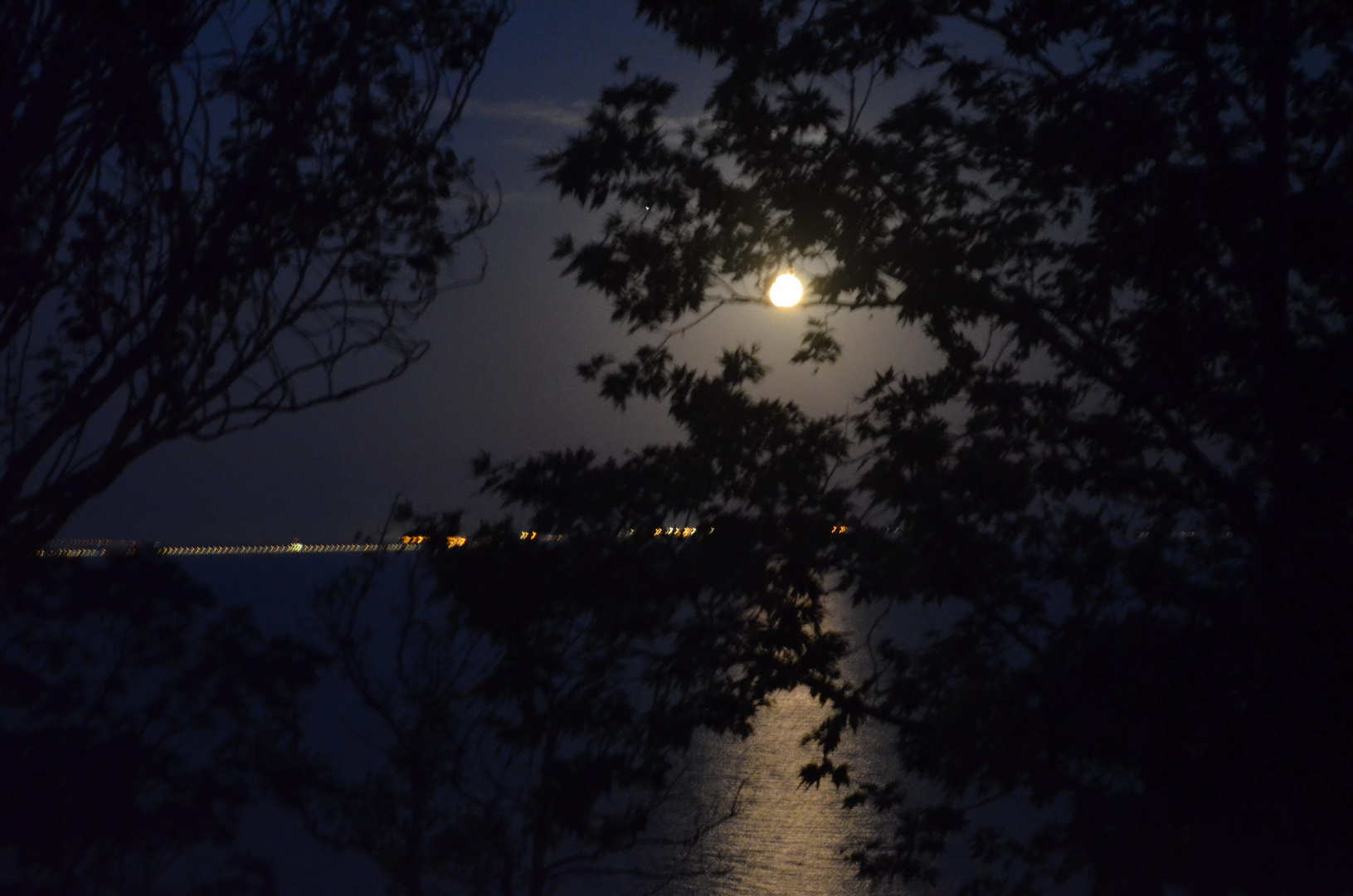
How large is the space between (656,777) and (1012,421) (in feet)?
11.1

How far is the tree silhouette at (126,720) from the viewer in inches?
511

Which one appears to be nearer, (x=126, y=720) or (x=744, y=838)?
(x=126, y=720)

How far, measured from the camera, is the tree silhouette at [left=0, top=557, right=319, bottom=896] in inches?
511

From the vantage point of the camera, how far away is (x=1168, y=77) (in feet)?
25.1

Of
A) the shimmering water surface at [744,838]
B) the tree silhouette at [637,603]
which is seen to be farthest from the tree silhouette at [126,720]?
the shimmering water surface at [744,838]

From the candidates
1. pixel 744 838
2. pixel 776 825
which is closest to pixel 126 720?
pixel 744 838

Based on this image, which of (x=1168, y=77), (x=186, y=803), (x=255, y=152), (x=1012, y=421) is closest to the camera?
(x=1168, y=77)

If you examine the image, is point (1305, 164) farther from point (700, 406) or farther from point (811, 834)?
point (811, 834)

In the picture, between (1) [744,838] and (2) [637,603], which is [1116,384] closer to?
(2) [637,603]

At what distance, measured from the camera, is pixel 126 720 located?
45.8ft

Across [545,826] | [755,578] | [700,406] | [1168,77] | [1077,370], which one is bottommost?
[545,826]

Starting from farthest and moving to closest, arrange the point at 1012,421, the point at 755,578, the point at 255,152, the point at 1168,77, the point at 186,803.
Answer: the point at 186,803 < the point at 1012,421 < the point at 255,152 < the point at 1168,77 < the point at 755,578

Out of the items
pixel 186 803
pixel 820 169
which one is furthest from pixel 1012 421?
pixel 186 803

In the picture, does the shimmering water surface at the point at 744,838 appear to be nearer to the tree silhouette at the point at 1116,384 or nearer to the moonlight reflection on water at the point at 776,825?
the moonlight reflection on water at the point at 776,825
